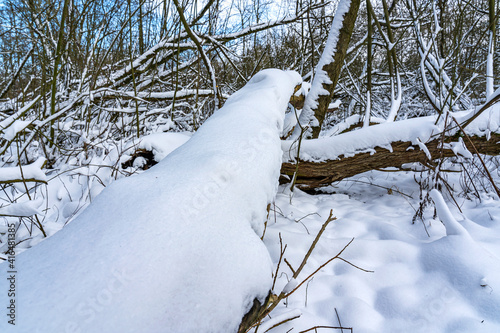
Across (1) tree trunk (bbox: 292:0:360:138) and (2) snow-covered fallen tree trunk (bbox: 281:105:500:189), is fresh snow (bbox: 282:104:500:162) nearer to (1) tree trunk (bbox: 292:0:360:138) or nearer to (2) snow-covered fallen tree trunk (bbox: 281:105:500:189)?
(2) snow-covered fallen tree trunk (bbox: 281:105:500:189)

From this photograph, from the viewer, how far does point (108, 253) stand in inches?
23.0

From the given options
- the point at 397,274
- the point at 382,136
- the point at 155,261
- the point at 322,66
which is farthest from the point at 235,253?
the point at 322,66

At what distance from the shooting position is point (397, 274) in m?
1.20

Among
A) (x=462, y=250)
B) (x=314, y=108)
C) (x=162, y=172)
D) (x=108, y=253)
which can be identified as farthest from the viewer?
(x=314, y=108)

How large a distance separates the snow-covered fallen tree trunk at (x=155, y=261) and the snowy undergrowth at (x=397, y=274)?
10.7 inches

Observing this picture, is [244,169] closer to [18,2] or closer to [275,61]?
[18,2]

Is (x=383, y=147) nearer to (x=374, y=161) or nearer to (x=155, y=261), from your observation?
(x=374, y=161)

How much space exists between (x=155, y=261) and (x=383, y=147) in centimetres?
187

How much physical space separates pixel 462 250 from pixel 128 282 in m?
1.31

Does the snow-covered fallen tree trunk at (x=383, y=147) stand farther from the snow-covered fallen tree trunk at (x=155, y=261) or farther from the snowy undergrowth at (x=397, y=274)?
the snow-covered fallen tree trunk at (x=155, y=261)

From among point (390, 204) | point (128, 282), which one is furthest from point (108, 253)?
point (390, 204)

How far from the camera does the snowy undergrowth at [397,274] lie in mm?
953

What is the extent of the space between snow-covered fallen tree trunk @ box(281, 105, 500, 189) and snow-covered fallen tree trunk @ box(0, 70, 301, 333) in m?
1.23

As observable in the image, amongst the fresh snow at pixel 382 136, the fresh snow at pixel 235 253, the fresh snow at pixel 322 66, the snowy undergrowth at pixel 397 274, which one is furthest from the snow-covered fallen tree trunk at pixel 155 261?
the fresh snow at pixel 322 66
